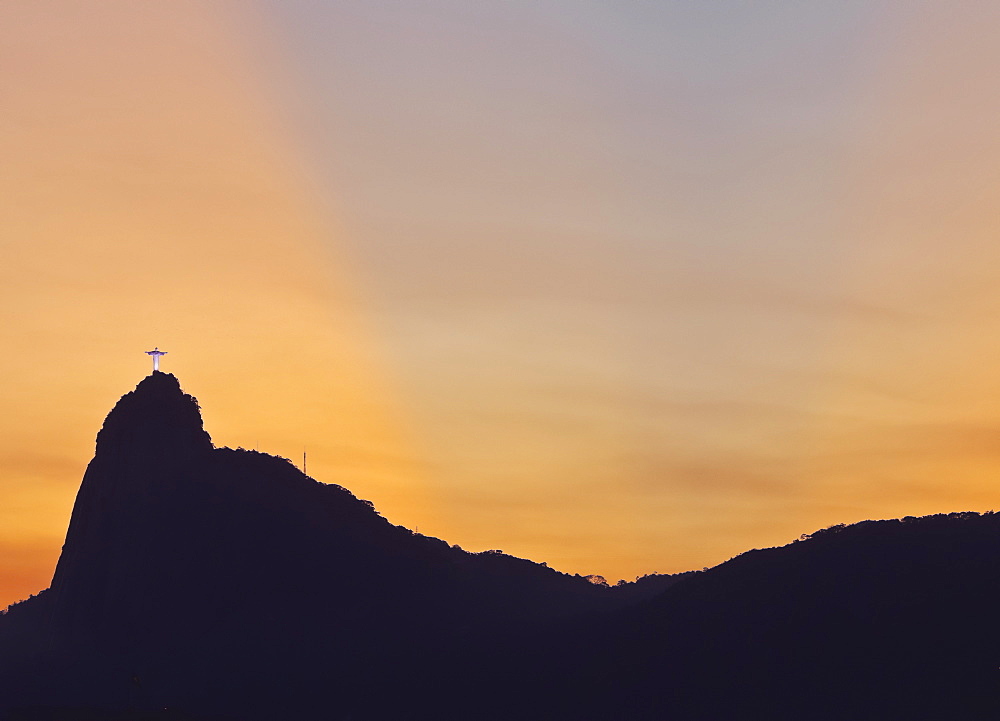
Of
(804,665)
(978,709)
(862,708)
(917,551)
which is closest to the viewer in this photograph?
(978,709)

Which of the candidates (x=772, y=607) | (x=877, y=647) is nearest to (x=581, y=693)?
(x=772, y=607)

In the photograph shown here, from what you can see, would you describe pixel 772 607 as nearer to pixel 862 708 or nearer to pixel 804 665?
pixel 804 665

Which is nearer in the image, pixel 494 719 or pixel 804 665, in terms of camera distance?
pixel 804 665

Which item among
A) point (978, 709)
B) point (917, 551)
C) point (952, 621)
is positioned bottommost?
point (978, 709)

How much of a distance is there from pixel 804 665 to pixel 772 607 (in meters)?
16.8

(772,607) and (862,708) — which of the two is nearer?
(862,708)

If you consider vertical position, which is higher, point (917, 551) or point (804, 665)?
point (917, 551)

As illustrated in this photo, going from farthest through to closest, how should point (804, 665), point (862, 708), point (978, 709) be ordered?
point (804, 665)
point (862, 708)
point (978, 709)

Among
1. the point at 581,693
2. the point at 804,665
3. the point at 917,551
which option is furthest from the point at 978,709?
the point at 581,693

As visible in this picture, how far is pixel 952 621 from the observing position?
568 ft

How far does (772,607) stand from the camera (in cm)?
19450

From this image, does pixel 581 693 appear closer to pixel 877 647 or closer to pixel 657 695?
pixel 657 695

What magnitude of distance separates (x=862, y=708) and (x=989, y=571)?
97.9 feet

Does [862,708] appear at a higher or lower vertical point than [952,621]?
lower
